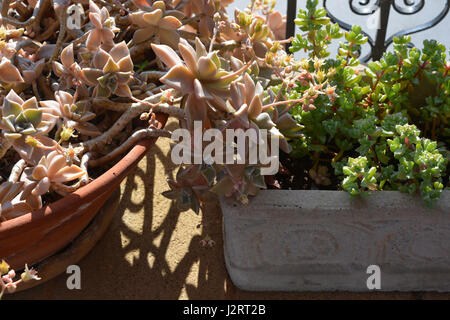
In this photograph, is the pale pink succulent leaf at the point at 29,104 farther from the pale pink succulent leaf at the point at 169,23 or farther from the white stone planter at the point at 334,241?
the white stone planter at the point at 334,241

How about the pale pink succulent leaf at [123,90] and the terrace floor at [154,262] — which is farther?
the terrace floor at [154,262]

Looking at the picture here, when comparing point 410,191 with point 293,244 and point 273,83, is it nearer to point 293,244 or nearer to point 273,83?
point 293,244

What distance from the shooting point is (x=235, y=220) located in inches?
46.5

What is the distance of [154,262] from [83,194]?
0.46 m

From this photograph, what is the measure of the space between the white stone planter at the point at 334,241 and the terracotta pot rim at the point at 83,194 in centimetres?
22

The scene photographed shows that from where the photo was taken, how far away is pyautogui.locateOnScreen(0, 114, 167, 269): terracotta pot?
0.99 meters

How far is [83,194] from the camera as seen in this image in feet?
3.37

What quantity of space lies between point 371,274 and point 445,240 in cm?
20

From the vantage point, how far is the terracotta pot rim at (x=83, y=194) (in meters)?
0.98

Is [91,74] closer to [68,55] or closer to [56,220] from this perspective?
[68,55]

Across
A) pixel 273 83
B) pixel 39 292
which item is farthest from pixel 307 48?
pixel 39 292

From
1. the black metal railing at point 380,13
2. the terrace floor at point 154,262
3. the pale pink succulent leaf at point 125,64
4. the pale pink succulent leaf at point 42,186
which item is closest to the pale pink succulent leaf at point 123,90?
the pale pink succulent leaf at point 125,64

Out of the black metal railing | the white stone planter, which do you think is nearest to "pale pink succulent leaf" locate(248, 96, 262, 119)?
the white stone planter
